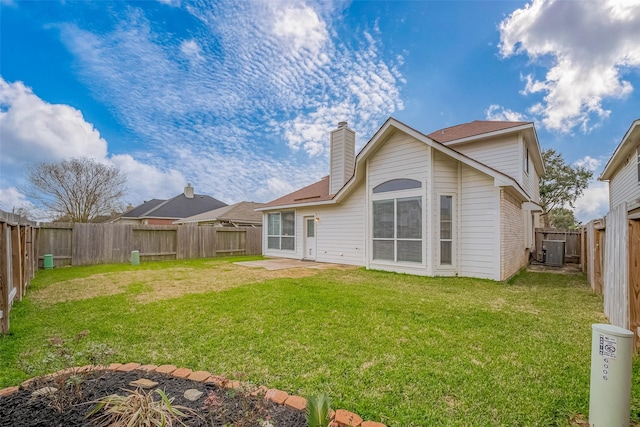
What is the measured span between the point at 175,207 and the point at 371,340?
91.7 ft

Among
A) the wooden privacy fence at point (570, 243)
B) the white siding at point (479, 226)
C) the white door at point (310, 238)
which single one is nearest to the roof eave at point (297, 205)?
the white door at point (310, 238)

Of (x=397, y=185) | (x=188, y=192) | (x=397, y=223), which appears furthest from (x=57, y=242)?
(x=188, y=192)

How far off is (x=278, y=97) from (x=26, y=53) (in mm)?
8591

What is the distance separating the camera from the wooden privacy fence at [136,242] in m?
11.6

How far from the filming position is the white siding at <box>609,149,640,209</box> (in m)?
9.81

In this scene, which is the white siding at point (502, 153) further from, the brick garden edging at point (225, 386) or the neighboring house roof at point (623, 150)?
the brick garden edging at point (225, 386)

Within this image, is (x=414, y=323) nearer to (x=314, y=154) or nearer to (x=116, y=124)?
(x=314, y=154)

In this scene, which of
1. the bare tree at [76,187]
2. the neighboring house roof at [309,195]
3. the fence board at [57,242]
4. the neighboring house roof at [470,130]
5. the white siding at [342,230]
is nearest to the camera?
the neighboring house roof at [470,130]

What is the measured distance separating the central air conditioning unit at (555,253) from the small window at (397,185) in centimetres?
772

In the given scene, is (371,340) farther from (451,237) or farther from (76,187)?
(76,187)

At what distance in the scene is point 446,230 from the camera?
350 inches

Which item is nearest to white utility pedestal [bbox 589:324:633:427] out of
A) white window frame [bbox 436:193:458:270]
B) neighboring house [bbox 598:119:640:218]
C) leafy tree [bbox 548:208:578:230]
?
white window frame [bbox 436:193:458:270]

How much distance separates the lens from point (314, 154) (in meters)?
16.3

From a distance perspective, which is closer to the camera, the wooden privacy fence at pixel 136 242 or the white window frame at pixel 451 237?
the white window frame at pixel 451 237
